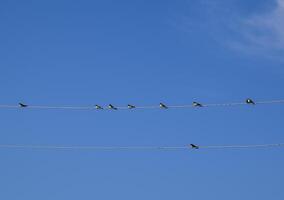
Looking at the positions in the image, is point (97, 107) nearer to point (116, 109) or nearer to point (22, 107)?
point (116, 109)

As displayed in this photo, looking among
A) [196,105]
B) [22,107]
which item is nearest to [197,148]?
[196,105]

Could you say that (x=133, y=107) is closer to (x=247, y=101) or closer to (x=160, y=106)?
(x=160, y=106)

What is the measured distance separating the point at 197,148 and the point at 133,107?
4305 millimetres

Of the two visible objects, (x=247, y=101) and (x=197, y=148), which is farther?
(x=197, y=148)

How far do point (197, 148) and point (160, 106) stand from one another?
3.57 m

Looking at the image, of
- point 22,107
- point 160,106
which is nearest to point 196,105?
point 160,106

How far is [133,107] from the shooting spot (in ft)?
143

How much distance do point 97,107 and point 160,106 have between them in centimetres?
428

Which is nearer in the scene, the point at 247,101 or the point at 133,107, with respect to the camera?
the point at 247,101

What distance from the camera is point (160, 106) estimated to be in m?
42.7

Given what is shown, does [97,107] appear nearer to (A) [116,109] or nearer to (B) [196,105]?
(A) [116,109]

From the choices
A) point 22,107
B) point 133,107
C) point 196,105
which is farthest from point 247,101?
point 22,107

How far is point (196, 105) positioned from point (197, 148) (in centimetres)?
348

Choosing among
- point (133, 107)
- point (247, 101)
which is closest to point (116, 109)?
point (133, 107)
